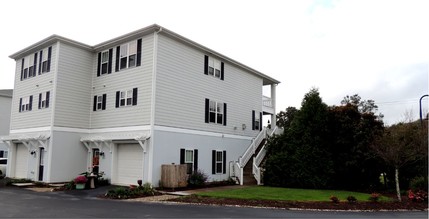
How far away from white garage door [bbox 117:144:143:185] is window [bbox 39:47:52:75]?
24.5 feet

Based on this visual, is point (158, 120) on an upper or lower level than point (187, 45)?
lower

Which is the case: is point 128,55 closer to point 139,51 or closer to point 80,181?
point 139,51

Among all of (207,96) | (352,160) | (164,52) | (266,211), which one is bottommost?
(266,211)

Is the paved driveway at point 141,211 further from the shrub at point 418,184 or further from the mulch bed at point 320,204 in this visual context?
the shrub at point 418,184

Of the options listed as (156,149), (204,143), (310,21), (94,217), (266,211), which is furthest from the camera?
(204,143)

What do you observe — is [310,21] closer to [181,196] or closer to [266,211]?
[266,211]

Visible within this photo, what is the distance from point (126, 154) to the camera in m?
21.1

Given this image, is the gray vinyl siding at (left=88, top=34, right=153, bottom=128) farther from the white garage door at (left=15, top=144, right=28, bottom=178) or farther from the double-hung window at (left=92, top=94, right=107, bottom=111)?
the white garage door at (left=15, top=144, right=28, bottom=178)

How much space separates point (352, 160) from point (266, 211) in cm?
1027

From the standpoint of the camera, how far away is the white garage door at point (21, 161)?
25.2 m

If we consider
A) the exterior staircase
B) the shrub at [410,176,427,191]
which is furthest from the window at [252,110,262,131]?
the shrub at [410,176,427,191]

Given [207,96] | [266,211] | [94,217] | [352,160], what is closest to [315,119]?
[352,160]

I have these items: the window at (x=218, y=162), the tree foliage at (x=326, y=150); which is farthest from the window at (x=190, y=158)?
the tree foliage at (x=326, y=150)

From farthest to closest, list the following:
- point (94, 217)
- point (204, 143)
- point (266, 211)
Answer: point (204, 143), point (266, 211), point (94, 217)
